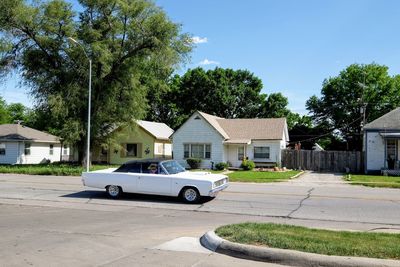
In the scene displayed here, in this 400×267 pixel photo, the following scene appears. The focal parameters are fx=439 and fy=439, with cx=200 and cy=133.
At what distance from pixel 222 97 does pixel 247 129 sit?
67.5 feet

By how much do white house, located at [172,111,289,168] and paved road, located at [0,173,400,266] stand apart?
61.9ft

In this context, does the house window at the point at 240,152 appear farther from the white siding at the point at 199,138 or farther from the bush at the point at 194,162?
the bush at the point at 194,162

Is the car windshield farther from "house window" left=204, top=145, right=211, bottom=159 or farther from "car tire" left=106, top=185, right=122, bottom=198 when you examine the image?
"house window" left=204, top=145, right=211, bottom=159

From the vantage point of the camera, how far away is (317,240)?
7.87 m

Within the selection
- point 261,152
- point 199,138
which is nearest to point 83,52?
point 199,138

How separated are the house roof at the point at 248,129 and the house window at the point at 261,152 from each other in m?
0.92

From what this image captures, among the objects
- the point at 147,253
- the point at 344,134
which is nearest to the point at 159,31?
the point at 147,253

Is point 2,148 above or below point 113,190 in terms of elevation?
above

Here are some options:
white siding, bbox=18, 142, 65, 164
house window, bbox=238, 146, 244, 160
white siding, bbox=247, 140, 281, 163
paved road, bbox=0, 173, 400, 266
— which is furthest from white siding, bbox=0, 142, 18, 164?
paved road, bbox=0, 173, 400, 266

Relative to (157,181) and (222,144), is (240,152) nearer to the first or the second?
(222,144)

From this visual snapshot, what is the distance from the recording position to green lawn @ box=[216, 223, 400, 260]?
703cm

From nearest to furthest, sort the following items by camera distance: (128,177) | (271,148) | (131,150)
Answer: (128,177)
(271,148)
(131,150)

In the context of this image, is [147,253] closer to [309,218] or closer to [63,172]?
[309,218]

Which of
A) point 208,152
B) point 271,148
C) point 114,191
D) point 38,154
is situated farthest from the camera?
point 38,154
